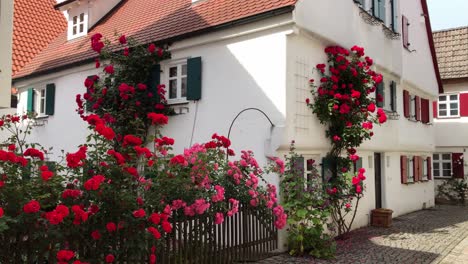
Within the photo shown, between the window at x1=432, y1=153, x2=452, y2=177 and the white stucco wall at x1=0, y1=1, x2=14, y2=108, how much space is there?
19.4 m

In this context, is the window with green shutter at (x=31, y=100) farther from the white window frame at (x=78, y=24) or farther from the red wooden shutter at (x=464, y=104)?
the red wooden shutter at (x=464, y=104)

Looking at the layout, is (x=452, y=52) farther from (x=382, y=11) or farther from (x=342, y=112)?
(x=342, y=112)

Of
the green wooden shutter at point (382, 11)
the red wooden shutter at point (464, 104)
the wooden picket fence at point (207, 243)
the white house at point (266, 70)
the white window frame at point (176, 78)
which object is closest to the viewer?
the wooden picket fence at point (207, 243)

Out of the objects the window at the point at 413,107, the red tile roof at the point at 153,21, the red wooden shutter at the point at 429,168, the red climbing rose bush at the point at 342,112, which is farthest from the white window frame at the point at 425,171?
the red tile roof at the point at 153,21

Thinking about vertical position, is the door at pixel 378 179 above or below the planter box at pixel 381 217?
above

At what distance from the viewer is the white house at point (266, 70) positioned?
8.80m

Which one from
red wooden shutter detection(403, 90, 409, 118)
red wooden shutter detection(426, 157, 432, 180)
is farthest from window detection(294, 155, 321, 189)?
red wooden shutter detection(426, 157, 432, 180)

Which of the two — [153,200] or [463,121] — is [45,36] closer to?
[153,200]

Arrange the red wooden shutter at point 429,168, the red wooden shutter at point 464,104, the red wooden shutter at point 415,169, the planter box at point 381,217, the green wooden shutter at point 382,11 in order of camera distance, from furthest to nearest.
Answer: the red wooden shutter at point 464,104, the red wooden shutter at point 429,168, the red wooden shutter at point 415,169, the green wooden shutter at point 382,11, the planter box at point 381,217

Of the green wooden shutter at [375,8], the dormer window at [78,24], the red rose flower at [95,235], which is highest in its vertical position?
the dormer window at [78,24]

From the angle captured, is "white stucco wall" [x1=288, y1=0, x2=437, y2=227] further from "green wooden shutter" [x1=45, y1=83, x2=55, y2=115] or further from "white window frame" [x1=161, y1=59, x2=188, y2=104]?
"green wooden shutter" [x1=45, y1=83, x2=55, y2=115]

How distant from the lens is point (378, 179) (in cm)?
1345

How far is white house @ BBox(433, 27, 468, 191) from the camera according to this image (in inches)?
792

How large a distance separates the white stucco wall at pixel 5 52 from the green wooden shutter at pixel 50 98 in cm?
582
